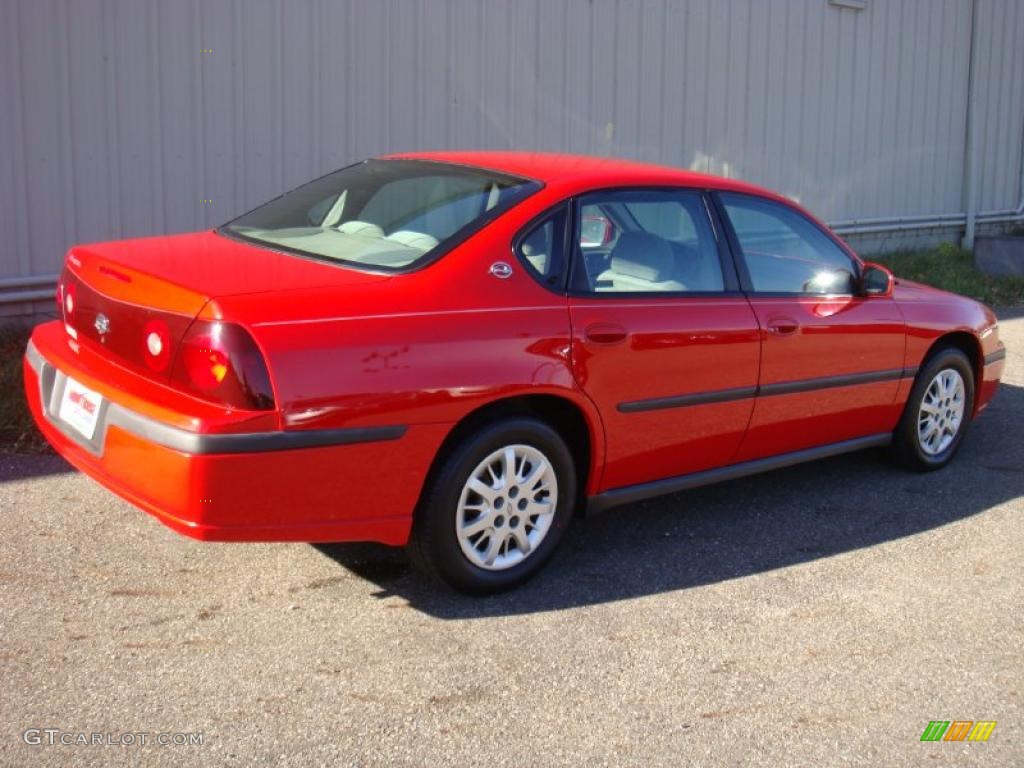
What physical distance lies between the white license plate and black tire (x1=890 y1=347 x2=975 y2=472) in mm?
3667

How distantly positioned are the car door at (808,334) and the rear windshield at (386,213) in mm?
1112

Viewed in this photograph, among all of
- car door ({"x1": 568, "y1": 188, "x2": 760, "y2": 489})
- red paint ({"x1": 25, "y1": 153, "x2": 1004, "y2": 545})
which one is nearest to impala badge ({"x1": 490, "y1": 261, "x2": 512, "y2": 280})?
red paint ({"x1": 25, "y1": 153, "x2": 1004, "y2": 545})

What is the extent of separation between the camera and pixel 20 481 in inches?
208

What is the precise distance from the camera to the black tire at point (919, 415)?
5828 millimetres

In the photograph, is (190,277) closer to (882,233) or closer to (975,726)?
(975,726)

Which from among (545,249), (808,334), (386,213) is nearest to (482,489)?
(545,249)

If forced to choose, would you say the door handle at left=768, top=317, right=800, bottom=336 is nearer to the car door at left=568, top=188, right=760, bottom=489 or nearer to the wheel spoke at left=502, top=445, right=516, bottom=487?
the car door at left=568, top=188, right=760, bottom=489

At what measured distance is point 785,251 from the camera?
5332 mm

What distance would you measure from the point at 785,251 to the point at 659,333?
3.52 ft

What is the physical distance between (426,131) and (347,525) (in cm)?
531

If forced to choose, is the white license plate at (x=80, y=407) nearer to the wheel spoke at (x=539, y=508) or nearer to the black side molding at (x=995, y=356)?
the wheel spoke at (x=539, y=508)

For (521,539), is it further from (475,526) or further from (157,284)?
(157,284)

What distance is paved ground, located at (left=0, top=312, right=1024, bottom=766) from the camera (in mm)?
3371

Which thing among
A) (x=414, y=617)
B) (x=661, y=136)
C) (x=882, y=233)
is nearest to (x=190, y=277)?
(x=414, y=617)
